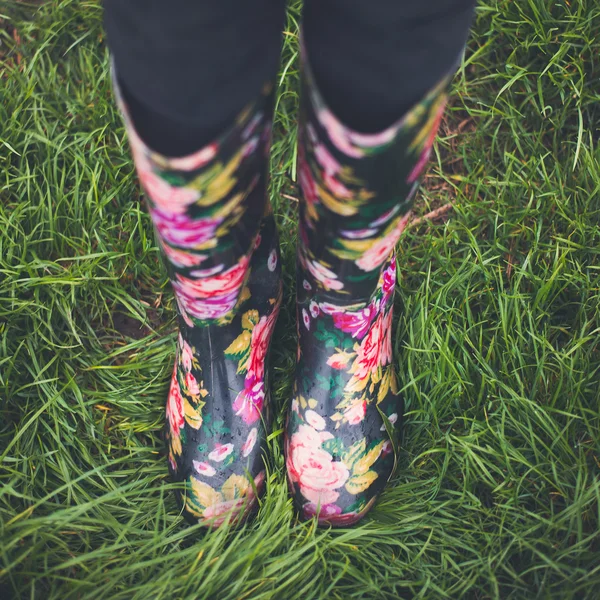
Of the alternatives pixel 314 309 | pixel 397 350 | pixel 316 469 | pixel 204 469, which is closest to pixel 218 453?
pixel 204 469

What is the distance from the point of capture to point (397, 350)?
37.7 inches

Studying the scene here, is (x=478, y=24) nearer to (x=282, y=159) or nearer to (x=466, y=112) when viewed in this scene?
(x=466, y=112)

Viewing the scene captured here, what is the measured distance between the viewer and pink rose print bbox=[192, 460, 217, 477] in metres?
0.79

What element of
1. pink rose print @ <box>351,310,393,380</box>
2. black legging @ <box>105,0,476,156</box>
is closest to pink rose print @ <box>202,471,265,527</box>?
pink rose print @ <box>351,310,393,380</box>

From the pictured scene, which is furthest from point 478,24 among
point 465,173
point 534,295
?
point 534,295

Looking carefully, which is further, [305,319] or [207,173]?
[305,319]

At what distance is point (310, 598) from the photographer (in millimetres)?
768

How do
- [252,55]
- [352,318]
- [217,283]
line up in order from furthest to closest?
[352,318], [217,283], [252,55]

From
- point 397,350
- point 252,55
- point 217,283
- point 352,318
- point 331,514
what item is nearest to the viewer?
point 252,55

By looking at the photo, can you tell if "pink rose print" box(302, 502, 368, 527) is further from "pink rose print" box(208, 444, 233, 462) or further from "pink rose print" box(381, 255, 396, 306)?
"pink rose print" box(381, 255, 396, 306)

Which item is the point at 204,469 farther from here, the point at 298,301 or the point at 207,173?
the point at 207,173

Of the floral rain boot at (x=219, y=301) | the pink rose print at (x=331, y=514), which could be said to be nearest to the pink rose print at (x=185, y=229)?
the floral rain boot at (x=219, y=301)

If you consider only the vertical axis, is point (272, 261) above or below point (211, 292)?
below

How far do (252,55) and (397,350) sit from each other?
2.03 feet
